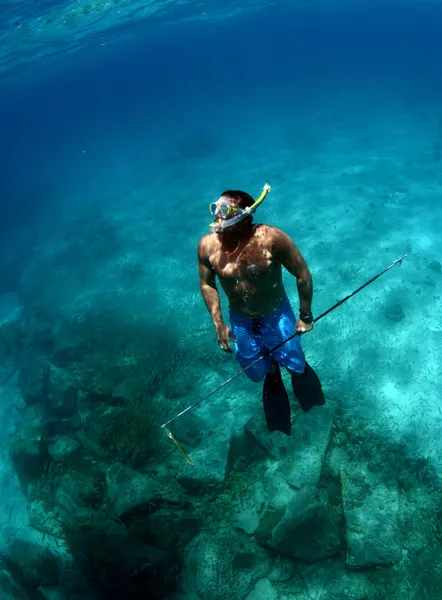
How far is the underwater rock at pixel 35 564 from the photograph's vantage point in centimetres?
632

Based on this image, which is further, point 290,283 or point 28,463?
point 290,283

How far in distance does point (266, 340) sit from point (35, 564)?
22.1 feet

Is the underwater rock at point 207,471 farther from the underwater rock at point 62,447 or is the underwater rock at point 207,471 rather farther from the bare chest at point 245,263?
the bare chest at point 245,263

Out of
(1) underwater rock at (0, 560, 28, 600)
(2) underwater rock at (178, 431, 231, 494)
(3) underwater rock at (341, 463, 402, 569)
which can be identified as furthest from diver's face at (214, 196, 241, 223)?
(1) underwater rock at (0, 560, 28, 600)

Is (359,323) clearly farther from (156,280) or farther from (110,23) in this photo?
(110,23)

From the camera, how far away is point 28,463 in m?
8.52

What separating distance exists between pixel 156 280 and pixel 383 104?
36640mm

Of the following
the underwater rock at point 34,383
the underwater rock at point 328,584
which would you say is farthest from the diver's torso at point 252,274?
the underwater rock at point 34,383

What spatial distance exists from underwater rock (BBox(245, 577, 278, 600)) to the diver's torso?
4.47m

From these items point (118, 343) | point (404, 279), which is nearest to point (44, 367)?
point (118, 343)

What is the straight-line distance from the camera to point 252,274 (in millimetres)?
3631

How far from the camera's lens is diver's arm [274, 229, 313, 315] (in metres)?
3.43

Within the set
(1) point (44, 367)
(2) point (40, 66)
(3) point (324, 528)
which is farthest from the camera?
(2) point (40, 66)

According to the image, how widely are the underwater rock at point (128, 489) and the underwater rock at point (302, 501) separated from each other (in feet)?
6.77
